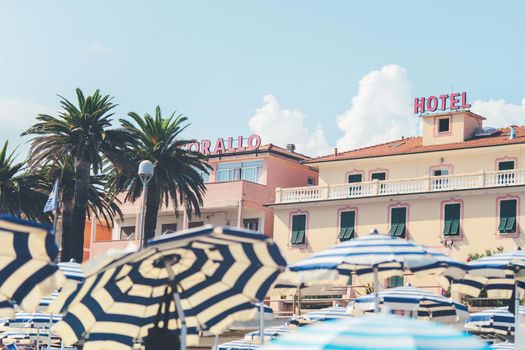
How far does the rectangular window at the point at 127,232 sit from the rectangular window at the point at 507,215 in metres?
26.5

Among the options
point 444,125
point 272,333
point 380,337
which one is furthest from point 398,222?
point 380,337

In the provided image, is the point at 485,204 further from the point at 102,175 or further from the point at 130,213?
the point at 130,213

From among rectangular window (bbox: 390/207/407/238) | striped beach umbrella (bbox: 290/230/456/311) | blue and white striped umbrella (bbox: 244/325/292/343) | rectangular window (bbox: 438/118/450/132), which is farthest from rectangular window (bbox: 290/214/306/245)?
striped beach umbrella (bbox: 290/230/456/311)

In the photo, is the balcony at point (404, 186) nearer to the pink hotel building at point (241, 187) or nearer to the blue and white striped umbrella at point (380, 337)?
the pink hotel building at point (241, 187)

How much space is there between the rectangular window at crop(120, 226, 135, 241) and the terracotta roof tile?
13877mm

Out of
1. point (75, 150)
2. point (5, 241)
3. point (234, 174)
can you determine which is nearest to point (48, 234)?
point (5, 241)

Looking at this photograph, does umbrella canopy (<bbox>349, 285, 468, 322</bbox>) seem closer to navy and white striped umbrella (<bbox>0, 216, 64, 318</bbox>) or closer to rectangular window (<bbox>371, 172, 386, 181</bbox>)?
navy and white striped umbrella (<bbox>0, 216, 64, 318</bbox>)

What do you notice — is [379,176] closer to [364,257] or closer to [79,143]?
[79,143]

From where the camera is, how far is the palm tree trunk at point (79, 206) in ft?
161

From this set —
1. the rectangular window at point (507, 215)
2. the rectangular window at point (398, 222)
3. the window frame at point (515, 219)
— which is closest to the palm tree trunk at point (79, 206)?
the rectangular window at point (398, 222)

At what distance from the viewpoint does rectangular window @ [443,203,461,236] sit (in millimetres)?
51156

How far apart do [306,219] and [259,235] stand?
4485 centimetres

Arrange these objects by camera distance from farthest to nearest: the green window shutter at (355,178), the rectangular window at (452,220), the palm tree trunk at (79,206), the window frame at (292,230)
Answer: the green window shutter at (355,178) → the window frame at (292,230) → the rectangular window at (452,220) → the palm tree trunk at (79,206)

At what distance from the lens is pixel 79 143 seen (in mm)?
49906
